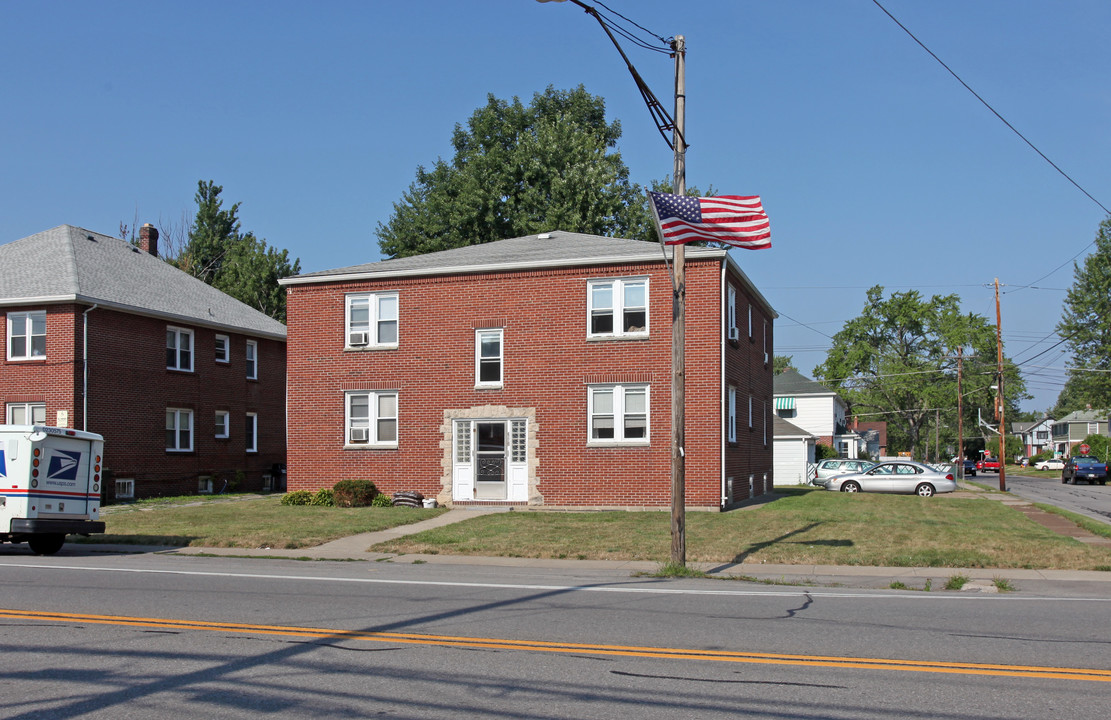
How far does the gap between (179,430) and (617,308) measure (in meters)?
17.1

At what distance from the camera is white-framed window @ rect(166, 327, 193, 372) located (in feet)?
109

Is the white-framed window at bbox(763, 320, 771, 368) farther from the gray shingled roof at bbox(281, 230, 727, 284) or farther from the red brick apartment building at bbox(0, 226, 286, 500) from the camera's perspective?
the red brick apartment building at bbox(0, 226, 286, 500)

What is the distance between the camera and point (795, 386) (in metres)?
67.2

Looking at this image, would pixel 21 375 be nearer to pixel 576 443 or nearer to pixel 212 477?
pixel 212 477

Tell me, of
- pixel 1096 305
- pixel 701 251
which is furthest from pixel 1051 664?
pixel 1096 305

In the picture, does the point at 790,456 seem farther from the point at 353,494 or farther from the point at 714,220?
the point at 714,220

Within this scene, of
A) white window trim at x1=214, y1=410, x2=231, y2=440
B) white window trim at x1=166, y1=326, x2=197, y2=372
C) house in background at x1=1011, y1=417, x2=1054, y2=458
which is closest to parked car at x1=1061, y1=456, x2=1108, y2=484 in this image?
white window trim at x1=214, y1=410, x2=231, y2=440

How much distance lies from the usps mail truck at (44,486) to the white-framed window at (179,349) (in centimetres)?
1595

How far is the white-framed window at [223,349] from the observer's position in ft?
118

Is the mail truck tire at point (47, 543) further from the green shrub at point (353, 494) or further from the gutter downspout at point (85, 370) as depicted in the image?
the gutter downspout at point (85, 370)

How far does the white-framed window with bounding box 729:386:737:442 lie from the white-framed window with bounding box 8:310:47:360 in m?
20.6

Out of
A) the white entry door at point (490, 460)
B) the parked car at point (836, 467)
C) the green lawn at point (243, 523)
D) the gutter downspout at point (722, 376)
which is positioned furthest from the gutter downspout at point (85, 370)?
the parked car at point (836, 467)

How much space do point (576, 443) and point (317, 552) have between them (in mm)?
9525

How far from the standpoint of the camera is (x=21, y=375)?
2966 cm
